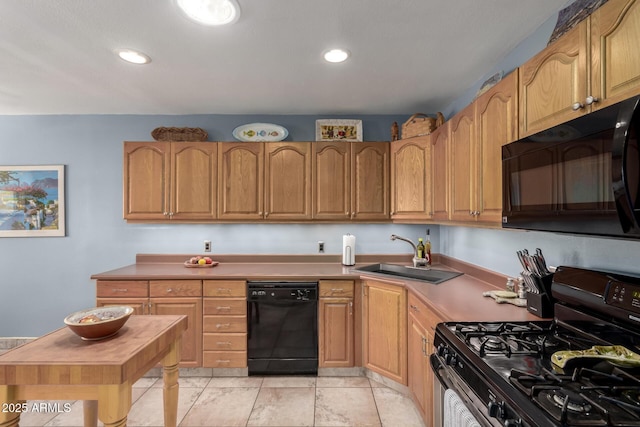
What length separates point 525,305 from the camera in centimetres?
166

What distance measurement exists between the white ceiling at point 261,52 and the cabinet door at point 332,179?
43cm

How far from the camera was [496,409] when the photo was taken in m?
0.87

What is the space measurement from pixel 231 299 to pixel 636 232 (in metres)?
2.53

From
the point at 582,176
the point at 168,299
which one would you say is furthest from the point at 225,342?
the point at 582,176

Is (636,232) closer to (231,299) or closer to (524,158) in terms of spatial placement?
(524,158)

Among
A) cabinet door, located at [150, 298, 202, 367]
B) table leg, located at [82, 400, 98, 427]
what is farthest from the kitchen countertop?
table leg, located at [82, 400, 98, 427]

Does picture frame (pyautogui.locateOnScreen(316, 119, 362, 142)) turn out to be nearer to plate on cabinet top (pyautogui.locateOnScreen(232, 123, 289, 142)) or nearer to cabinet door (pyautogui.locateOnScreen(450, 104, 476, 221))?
plate on cabinet top (pyautogui.locateOnScreen(232, 123, 289, 142))

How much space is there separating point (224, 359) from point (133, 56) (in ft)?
7.98

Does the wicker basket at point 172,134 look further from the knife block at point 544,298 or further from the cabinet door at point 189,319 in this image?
the knife block at point 544,298

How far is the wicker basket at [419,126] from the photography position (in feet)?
8.71

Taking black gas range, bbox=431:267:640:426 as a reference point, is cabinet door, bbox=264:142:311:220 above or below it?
above

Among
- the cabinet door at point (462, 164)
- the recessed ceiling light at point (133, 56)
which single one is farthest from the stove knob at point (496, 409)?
the recessed ceiling light at point (133, 56)

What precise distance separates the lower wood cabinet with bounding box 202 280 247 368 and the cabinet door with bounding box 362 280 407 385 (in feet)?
3.50

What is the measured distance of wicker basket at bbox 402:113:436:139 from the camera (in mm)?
2654
